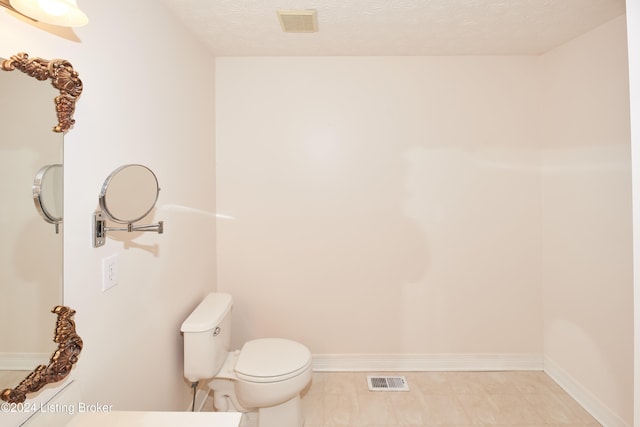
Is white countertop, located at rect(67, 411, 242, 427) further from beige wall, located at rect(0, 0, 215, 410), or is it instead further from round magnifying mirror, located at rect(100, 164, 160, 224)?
round magnifying mirror, located at rect(100, 164, 160, 224)

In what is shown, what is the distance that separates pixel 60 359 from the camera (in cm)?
111

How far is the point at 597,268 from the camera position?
7.38 ft

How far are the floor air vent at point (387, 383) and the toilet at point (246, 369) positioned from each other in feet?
2.32

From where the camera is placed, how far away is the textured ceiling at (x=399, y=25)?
6.31 feet

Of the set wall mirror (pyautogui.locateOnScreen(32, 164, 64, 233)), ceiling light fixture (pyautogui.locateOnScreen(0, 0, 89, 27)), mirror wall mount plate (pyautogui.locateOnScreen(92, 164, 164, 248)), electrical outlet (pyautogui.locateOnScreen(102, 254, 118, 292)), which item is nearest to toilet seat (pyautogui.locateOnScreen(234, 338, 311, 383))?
electrical outlet (pyautogui.locateOnScreen(102, 254, 118, 292))

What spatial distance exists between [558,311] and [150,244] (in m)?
2.76

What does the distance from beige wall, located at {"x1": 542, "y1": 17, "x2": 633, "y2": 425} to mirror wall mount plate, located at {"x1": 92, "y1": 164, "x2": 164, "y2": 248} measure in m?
2.46

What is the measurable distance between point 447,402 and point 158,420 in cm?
196

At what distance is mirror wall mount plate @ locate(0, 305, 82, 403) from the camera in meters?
1.00

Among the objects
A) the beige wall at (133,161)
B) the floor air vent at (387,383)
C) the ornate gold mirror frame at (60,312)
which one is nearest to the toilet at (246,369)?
the beige wall at (133,161)

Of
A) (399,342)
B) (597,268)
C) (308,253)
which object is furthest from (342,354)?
(597,268)

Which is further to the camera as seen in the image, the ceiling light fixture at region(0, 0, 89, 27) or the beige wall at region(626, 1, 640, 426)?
the beige wall at region(626, 1, 640, 426)

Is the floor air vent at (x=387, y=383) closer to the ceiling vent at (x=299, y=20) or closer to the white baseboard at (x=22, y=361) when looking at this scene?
the white baseboard at (x=22, y=361)

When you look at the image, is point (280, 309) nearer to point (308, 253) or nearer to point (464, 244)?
point (308, 253)
